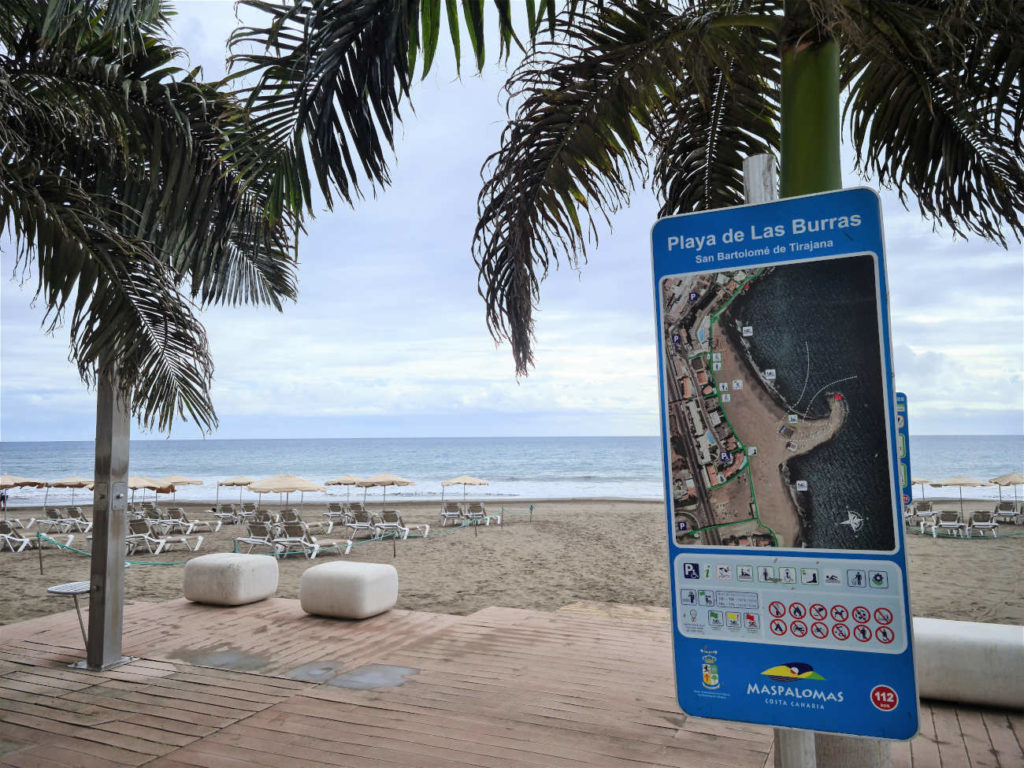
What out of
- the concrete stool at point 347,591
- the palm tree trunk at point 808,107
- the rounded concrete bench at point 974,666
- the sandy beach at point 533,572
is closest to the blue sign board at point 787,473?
the palm tree trunk at point 808,107

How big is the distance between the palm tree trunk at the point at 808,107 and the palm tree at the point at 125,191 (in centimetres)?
259

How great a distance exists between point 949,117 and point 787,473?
2.45m

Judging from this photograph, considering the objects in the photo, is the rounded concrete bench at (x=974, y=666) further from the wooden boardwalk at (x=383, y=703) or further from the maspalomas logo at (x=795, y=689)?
the maspalomas logo at (x=795, y=689)

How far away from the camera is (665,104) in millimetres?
3477

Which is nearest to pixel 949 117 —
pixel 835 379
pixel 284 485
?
pixel 835 379

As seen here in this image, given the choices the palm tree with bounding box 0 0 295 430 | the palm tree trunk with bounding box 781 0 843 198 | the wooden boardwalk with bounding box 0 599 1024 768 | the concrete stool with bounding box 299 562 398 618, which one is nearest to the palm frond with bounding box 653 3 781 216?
the palm tree trunk with bounding box 781 0 843 198

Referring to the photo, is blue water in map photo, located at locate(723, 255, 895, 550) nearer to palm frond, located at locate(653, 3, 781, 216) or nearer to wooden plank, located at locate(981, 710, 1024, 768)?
palm frond, located at locate(653, 3, 781, 216)

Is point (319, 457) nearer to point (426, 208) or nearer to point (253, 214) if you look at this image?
point (426, 208)

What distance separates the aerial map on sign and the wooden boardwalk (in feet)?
9.32

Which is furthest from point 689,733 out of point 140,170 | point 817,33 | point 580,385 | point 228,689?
point 580,385

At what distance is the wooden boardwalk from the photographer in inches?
148

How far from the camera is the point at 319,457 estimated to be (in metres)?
78.1

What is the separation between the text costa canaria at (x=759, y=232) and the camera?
1306 millimetres

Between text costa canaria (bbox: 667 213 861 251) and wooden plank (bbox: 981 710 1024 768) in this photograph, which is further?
wooden plank (bbox: 981 710 1024 768)
